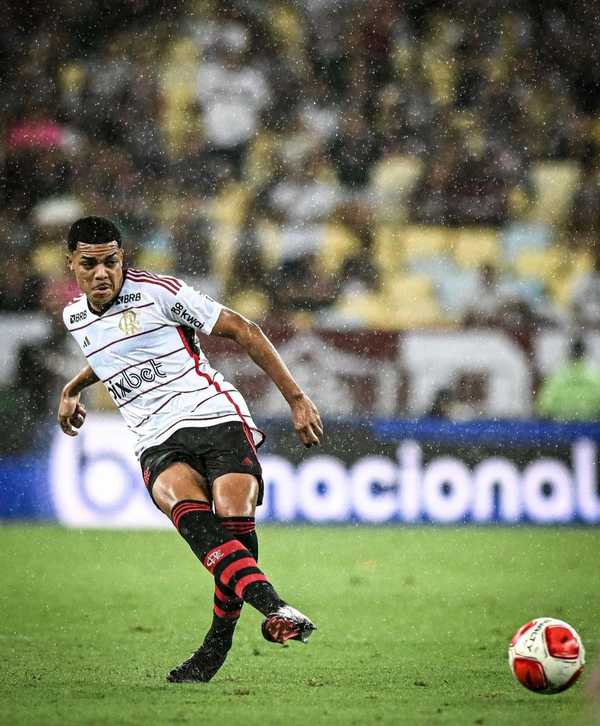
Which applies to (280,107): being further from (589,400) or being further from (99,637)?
(99,637)

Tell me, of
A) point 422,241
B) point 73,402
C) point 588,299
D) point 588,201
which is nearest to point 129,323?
point 73,402

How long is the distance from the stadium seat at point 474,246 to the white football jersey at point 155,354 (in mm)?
9574

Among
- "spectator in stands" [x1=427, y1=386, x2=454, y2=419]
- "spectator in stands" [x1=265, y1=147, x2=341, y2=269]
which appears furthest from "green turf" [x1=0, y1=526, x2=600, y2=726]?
"spectator in stands" [x1=265, y1=147, x2=341, y2=269]

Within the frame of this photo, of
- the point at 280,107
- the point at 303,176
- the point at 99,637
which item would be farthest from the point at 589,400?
the point at 99,637

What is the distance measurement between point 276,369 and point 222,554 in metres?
0.70

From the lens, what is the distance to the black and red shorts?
15.7 ft

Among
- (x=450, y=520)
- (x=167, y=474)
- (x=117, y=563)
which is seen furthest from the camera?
(x=450, y=520)

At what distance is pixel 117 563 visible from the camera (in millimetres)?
8781

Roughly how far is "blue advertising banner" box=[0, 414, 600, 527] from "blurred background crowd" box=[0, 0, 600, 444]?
2563 millimetres

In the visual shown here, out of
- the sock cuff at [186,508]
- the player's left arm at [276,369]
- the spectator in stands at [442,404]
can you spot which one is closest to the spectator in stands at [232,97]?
the spectator in stands at [442,404]

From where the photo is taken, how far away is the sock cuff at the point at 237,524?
4723mm

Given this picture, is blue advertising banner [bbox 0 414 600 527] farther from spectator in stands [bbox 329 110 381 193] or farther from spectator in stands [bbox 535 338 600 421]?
spectator in stands [bbox 329 110 381 193]

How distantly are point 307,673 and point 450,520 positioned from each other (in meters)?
5.60

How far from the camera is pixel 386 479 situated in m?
10.6
